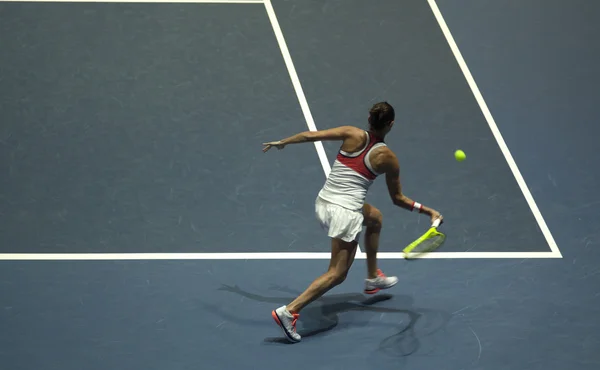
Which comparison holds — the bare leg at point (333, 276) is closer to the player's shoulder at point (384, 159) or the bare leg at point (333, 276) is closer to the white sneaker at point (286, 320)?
the white sneaker at point (286, 320)

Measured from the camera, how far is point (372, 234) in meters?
8.82

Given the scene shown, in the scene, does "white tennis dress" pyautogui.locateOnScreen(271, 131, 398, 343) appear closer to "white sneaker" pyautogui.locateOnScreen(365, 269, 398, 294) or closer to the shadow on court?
the shadow on court

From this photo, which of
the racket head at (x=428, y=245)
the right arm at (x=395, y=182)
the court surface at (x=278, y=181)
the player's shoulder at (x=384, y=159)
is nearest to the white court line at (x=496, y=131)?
the court surface at (x=278, y=181)

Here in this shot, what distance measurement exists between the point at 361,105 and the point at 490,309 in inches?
132

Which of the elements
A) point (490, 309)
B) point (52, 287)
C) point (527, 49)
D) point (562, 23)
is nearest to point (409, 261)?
point (490, 309)

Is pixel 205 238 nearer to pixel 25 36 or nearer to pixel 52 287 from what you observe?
pixel 52 287

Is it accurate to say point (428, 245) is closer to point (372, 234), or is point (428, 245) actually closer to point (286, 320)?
point (372, 234)

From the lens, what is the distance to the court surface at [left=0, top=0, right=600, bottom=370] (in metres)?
8.65

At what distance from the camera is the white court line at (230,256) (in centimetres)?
943

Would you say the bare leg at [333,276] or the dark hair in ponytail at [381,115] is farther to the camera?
the bare leg at [333,276]

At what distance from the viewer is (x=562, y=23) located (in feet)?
43.1

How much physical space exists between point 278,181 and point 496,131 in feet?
8.60

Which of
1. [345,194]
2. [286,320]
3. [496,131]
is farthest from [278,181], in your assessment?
[496,131]

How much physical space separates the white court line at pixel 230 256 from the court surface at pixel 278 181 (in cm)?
3
